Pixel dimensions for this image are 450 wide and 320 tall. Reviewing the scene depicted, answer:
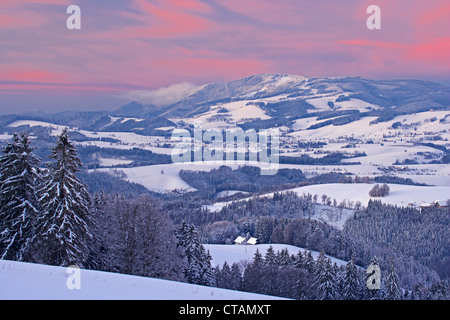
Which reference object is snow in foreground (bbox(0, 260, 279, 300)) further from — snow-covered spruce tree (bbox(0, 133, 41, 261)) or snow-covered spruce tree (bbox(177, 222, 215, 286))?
snow-covered spruce tree (bbox(177, 222, 215, 286))

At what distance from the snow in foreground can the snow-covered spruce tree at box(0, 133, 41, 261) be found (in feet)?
29.9

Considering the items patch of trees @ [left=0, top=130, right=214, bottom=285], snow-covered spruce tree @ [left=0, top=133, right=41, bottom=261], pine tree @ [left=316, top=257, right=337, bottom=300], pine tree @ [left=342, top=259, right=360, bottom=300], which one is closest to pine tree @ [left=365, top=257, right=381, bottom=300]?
pine tree @ [left=342, top=259, right=360, bottom=300]

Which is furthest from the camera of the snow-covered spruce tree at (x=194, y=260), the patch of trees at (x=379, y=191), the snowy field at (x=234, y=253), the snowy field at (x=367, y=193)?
the patch of trees at (x=379, y=191)

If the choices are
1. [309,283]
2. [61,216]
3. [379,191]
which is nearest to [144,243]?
[61,216]

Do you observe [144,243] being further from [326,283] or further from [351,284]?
[351,284]

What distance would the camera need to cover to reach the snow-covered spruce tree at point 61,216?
22047 millimetres

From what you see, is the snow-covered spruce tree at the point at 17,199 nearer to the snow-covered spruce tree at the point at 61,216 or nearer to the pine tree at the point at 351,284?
the snow-covered spruce tree at the point at 61,216

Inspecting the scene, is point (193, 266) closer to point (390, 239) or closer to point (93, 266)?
point (93, 266)

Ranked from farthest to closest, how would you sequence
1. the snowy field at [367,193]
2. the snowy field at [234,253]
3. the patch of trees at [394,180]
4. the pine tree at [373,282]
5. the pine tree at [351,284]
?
the patch of trees at [394,180]
the snowy field at [367,193]
the snowy field at [234,253]
the pine tree at [351,284]
the pine tree at [373,282]

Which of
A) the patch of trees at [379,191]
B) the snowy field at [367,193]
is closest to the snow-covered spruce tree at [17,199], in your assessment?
the snowy field at [367,193]

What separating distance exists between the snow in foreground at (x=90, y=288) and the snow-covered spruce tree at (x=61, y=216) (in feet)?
26.6

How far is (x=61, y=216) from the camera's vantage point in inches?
875

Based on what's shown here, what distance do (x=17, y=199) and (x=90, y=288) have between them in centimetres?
1366
